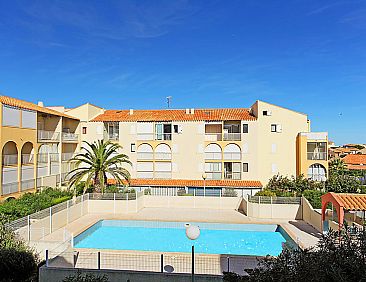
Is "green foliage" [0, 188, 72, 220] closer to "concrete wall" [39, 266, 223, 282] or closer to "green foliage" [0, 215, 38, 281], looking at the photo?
"green foliage" [0, 215, 38, 281]

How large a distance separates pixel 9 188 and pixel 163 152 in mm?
16164

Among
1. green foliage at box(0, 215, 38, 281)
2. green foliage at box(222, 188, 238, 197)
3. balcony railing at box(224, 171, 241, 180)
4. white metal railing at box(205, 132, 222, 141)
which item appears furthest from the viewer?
white metal railing at box(205, 132, 222, 141)

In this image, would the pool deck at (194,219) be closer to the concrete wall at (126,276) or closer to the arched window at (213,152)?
the concrete wall at (126,276)

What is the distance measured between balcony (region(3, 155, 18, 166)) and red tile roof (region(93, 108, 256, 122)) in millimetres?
12426

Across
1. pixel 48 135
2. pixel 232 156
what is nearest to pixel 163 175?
pixel 232 156

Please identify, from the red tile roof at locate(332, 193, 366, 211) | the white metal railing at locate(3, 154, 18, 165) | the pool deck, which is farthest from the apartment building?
the red tile roof at locate(332, 193, 366, 211)

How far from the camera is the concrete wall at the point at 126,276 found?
1174cm

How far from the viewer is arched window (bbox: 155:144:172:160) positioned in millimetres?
36125

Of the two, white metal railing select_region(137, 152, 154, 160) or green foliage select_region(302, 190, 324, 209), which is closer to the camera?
green foliage select_region(302, 190, 324, 209)

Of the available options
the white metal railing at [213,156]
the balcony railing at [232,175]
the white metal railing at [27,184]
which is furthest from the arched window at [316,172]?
the white metal railing at [27,184]

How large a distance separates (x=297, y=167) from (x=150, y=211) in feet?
56.2

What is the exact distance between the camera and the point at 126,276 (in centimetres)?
1210

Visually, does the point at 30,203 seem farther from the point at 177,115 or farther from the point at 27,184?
the point at 177,115

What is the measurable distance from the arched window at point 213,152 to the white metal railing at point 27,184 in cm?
1770
